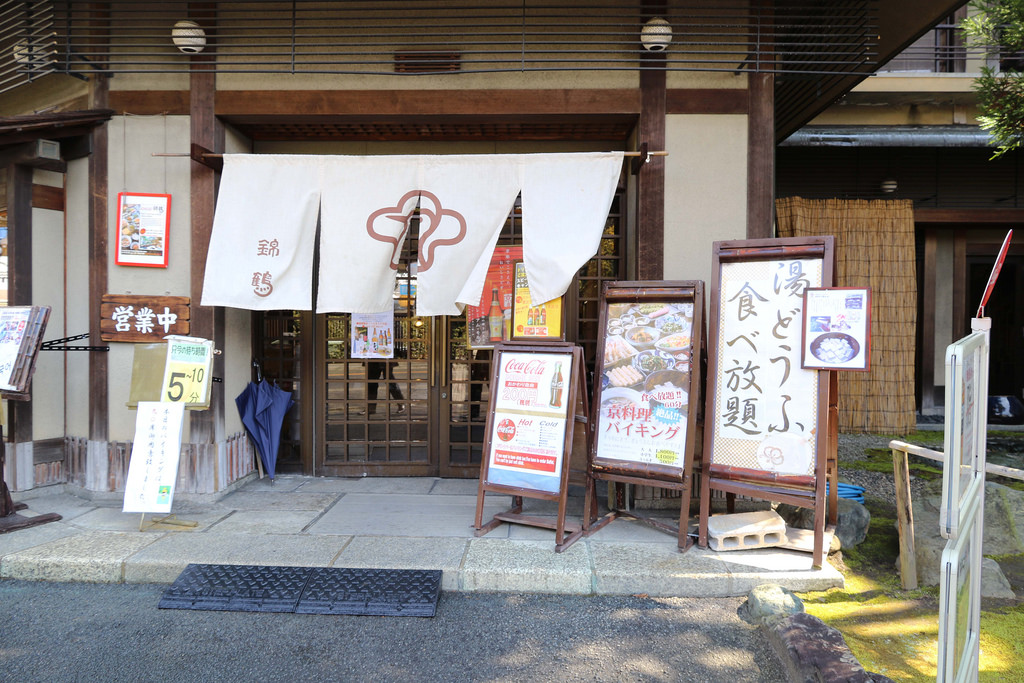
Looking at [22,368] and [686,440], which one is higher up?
[22,368]

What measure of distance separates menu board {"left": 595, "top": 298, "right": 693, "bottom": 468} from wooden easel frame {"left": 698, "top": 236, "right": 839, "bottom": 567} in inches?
8.5

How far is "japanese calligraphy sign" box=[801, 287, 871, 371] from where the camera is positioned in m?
4.24

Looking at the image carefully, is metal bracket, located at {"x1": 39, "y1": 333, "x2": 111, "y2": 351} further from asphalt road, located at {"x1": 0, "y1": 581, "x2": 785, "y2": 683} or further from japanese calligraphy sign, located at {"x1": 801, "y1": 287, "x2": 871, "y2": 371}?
japanese calligraphy sign, located at {"x1": 801, "y1": 287, "x2": 871, "y2": 371}


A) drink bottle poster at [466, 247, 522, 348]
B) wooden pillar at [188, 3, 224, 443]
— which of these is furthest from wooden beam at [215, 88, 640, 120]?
drink bottle poster at [466, 247, 522, 348]

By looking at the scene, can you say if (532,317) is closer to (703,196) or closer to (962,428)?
(703,196)

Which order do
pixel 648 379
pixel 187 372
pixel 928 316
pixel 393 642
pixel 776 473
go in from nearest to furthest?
pixel 393 642
pixel 776 473
pixel 648 379
pixel 187 372
pixel 928 316

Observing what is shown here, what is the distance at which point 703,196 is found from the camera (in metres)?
5.70

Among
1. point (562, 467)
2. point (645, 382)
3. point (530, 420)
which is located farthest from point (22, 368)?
point (645, 382)

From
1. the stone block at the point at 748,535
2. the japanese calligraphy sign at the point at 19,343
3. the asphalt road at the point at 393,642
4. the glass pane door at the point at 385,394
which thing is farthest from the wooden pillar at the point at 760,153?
the japanese calligraphy sign at the point at 19,343

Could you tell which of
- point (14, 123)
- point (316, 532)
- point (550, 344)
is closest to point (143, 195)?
point (14, 123)

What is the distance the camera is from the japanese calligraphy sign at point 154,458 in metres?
5.07

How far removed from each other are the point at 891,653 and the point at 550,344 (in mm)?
3112

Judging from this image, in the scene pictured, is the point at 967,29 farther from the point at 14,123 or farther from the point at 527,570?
the point at 14,123

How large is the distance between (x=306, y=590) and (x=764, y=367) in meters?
3.85
